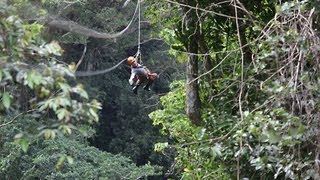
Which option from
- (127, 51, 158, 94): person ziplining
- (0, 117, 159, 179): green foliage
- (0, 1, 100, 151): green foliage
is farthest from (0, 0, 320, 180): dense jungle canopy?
(0, 117, 159, 179): green foliage

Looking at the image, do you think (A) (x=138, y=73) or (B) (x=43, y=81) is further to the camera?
(A) (x=138, y=73)

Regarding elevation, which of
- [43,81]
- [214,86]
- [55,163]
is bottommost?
[55,163]

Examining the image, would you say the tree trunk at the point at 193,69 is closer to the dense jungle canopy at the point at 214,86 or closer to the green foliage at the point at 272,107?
the dense jungle canopy at the point at 214,86

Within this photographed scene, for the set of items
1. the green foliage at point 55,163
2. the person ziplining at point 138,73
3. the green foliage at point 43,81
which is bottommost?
the green foliage at point 55,163

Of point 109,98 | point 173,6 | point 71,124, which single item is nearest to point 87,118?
point 71,124

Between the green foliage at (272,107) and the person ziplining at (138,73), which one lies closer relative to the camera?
the green foliage at (272,107)

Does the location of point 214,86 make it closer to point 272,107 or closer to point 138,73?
point 138,73

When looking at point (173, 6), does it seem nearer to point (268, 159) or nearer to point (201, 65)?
point (201, 65)

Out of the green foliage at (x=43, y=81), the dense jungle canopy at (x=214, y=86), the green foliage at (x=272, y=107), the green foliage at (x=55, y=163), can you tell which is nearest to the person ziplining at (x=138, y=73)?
the dense jungle canopy at (x=214, y=86)

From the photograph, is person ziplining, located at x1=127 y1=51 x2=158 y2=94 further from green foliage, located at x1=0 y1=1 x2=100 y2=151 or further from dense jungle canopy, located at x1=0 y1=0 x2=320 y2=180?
green foliage, located at x1=0 y1=1 x2=100 y2=151

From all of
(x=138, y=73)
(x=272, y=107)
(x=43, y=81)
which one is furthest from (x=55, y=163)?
(x=43, y=81)

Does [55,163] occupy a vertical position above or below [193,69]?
below

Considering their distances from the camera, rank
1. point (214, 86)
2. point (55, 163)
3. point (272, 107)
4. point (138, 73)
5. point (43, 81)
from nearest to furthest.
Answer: point (43, 81), point (272, 107), point (214, 86), point (138, 73), point (55, 163)

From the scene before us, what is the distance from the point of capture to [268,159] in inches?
102
